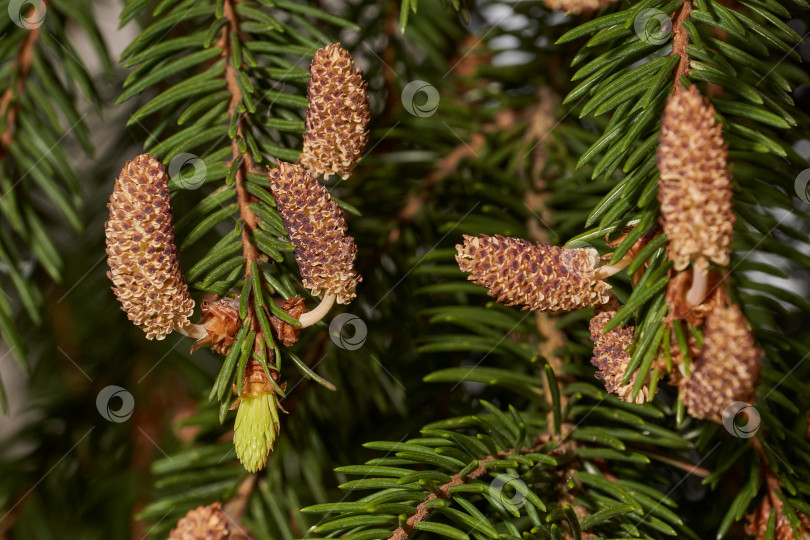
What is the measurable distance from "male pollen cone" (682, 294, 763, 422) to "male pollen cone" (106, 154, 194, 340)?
0.76ft

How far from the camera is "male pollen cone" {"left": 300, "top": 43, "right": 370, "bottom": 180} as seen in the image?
0.35 metres

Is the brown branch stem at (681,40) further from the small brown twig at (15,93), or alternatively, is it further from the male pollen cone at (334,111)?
the small brown twig at (15,93)

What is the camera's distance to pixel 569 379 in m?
0.49

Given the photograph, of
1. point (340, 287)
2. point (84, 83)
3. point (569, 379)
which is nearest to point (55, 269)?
point (84, 83)

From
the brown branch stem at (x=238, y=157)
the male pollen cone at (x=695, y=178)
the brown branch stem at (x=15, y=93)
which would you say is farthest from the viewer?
the brown branch stem at (x=15, y=93)

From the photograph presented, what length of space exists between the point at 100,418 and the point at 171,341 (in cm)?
9

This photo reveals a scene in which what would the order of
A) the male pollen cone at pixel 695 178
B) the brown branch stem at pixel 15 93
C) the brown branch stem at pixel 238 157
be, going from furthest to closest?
1. the brown branch stem at pixel 15 93
2. the brown branch stem at pixel 238 157
3. the male pollen cone at pixel 695 178

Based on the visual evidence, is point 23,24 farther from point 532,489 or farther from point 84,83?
point 532,489

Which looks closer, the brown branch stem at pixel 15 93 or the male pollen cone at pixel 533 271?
the male pollen cone at pixel 533 271

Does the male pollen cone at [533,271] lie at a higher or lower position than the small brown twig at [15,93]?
lower

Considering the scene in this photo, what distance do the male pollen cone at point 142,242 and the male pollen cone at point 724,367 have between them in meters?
0.23

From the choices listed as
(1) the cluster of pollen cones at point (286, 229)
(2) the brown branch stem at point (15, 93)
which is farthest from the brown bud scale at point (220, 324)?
(2) the brown branch stem at point (15, 93)

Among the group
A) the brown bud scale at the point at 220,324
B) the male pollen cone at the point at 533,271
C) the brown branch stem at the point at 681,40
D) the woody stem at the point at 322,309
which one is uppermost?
the brown bud scale at the point at 220,324

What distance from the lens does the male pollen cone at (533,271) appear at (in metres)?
0.34
